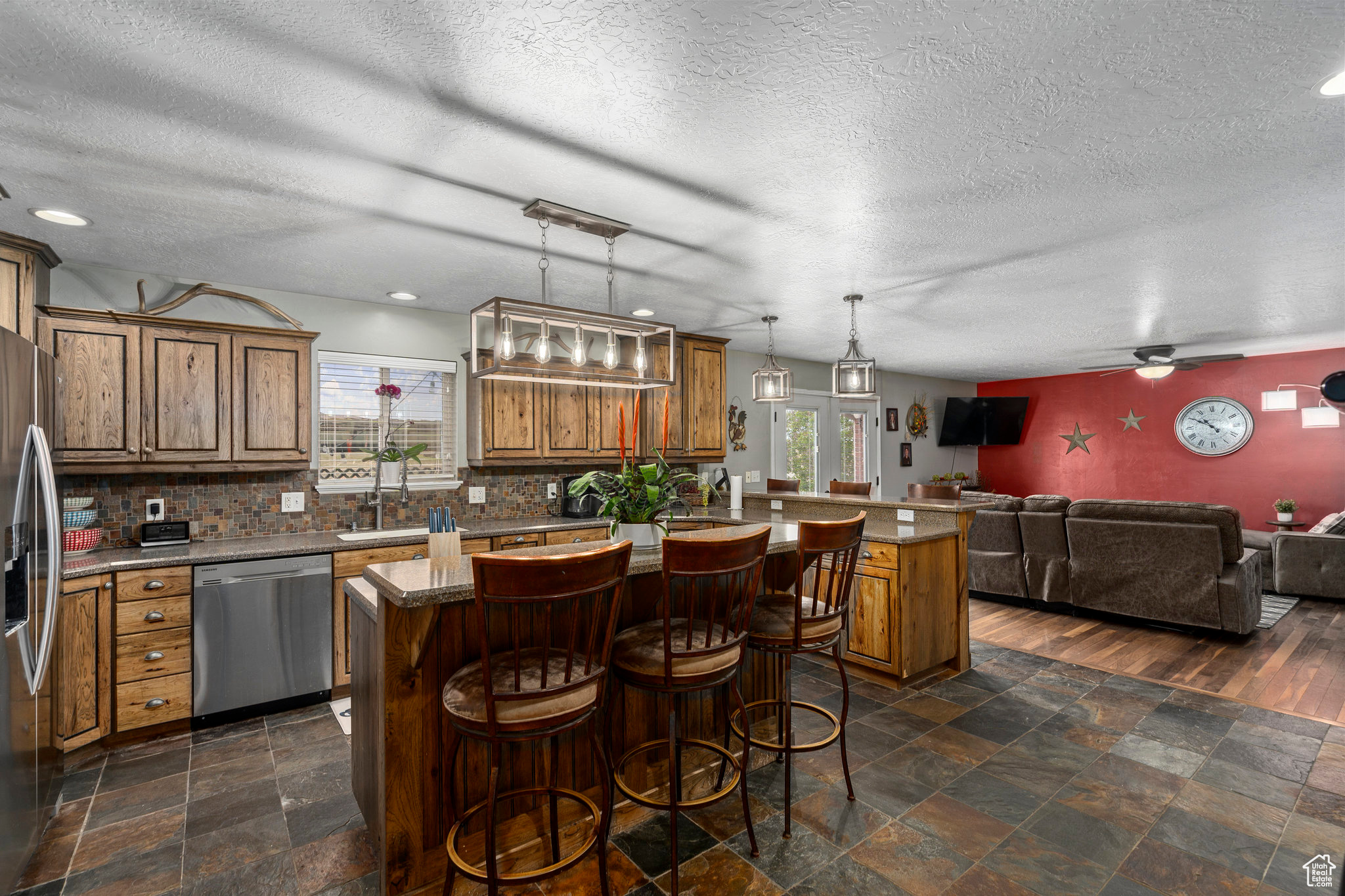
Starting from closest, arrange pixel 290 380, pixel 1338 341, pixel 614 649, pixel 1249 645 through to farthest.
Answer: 1. pixel 614 649
2. pixel 290 380
3. pixel 1249 645
4. pixel 1338 341

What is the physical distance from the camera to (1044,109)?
74.7 inches

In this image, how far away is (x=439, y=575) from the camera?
1.90m

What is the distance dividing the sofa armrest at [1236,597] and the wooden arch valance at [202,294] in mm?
6434

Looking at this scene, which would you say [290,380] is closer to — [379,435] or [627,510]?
[379,435]

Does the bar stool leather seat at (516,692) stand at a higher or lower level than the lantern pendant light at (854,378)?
lower

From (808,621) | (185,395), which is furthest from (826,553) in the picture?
(185,395)

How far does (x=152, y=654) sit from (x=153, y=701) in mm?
225

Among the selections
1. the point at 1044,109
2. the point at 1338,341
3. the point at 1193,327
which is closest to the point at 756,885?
the point at 1044,109

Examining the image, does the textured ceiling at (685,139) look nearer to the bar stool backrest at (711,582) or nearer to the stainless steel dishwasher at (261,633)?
the bar stool backrest at (711,582)

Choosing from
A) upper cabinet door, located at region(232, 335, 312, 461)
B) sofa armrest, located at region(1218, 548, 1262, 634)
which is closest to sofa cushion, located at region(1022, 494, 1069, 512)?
sofa armrest, located at region(1218, 548, 1262, 634)

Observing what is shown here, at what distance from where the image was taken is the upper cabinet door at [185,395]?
3.23m

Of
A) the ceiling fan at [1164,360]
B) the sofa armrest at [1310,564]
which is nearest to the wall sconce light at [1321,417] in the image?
the ceiling fan at [1164,360]

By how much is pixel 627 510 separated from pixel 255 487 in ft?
9.00

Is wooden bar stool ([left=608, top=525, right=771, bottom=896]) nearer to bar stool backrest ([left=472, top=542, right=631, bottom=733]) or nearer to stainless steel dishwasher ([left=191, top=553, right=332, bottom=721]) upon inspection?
bar stool backrest ([left=472, top=542, right=631, bottom=733])
